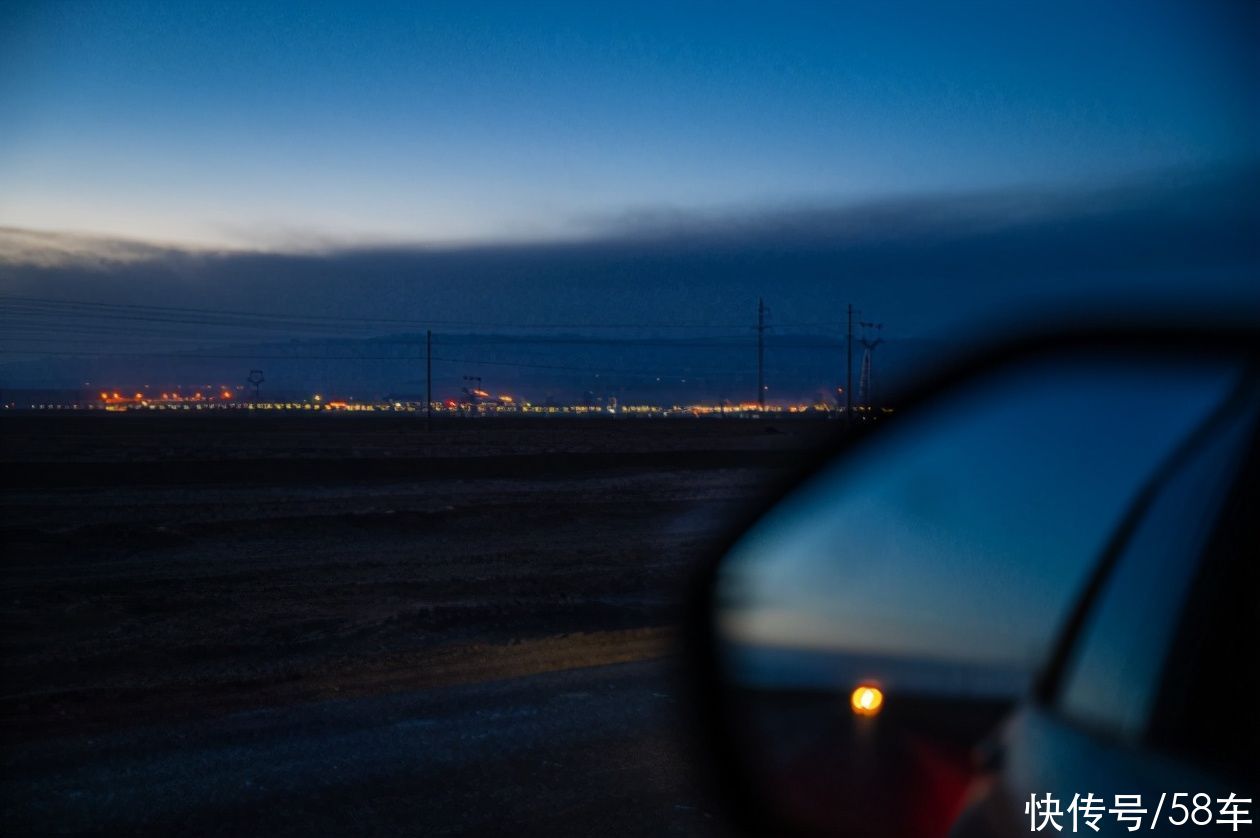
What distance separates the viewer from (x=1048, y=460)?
271cm

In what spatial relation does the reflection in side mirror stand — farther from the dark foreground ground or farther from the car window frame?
the dark foreground ground

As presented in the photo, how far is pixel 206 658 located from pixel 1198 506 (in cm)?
984

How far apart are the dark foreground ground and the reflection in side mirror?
263mm

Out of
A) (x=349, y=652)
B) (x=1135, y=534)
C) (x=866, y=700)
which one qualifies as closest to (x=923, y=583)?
(x=866, y=700)

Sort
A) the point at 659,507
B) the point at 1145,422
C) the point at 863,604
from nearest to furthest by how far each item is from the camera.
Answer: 1. the point at 1145,422
2. the point at 863,604
3. the point at 659,507

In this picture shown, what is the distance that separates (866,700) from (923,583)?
0.40 m

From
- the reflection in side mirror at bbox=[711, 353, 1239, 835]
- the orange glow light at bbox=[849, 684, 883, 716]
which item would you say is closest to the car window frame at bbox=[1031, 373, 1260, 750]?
the reflection in side mirror at bbox=[711, 353, 1239, 835]

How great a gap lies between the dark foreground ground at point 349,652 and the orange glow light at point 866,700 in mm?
628

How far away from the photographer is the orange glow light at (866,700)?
8.88 feet

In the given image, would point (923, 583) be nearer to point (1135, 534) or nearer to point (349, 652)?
point (1135, 534)

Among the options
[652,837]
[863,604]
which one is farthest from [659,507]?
[863,604]

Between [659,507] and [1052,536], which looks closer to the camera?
[1052,536]

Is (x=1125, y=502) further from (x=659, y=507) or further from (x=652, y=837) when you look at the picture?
(x=659, y=507)

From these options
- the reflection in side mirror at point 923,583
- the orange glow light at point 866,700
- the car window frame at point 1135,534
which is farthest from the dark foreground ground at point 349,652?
the car window frame at point 1135,534
